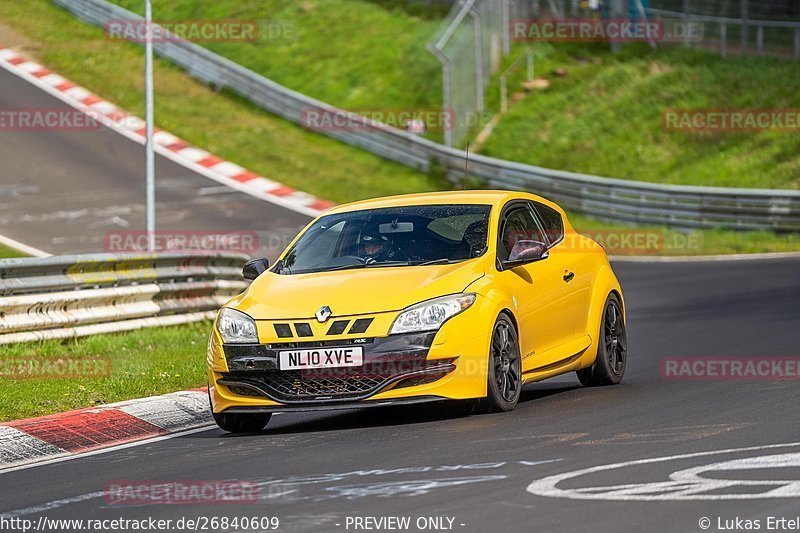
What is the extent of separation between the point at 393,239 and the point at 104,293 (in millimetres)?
6080

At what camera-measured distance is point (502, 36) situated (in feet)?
122

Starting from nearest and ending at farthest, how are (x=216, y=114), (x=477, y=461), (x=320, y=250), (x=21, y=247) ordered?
(x=477, y=461) → (x=320, y=250) → (x=21, y=247) → (x=216, y=114)

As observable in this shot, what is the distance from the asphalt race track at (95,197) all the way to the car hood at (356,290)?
15.6 metres

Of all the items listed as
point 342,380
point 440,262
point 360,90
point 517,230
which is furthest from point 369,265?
point 360,90

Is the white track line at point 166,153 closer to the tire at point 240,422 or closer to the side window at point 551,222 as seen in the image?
the side window at point 551,222

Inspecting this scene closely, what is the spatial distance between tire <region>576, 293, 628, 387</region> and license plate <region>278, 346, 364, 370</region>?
2.70 metres

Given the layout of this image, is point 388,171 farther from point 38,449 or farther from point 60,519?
point 60,519

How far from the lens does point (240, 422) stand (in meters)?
10.2

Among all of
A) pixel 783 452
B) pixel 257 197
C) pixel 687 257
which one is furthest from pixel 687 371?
pixel 257 197

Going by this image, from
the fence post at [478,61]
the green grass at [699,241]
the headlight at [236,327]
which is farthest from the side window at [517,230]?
the fence post at [478,61]

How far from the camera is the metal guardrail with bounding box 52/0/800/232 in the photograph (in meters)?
27.4

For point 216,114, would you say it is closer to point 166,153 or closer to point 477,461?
point 166,153

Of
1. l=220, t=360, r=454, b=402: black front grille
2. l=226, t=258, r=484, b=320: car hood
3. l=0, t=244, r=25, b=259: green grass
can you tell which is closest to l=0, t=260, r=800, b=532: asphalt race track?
l=220, t=360, r=454, b=402: black front grille

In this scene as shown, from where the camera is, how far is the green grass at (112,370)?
37.6 feet
